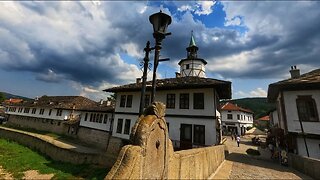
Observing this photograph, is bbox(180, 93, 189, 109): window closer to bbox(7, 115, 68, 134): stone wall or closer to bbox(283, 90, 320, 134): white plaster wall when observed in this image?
bbox(283, 90, 320, 134): white plaster wall

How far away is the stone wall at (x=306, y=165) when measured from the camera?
916 cm

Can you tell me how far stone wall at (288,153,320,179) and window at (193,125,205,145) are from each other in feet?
21.5

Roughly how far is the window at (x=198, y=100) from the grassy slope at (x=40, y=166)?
33.8ft

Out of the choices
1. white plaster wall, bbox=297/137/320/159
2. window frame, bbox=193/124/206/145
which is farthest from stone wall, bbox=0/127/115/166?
white plaster wall, bbox=297/137/320/159

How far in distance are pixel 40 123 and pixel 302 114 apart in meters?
46.5

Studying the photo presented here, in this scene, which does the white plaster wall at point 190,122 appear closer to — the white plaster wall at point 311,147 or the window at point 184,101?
the window at point 184,101

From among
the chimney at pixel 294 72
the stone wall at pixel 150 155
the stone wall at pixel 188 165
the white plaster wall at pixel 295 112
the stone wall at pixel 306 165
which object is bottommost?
the stone wall at pixel 306 165

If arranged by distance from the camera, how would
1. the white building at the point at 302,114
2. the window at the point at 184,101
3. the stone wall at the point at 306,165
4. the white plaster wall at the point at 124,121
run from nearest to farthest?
1. the stone wall at the point at 306,165
2. the white building at the point at 302,114
3. the window at the point at 184,101
4. the white plaster wall at the point at 124,121

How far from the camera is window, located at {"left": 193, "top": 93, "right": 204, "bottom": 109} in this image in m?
16.0

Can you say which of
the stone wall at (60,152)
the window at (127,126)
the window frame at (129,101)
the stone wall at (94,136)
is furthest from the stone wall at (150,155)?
the stone wall at (94,136)

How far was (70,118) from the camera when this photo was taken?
116 ft

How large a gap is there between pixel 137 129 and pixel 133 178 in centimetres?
86

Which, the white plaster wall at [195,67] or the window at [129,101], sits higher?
the white plaster wall at [195,67]

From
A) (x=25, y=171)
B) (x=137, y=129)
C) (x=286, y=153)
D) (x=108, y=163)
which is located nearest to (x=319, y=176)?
(x=286, y=153)
